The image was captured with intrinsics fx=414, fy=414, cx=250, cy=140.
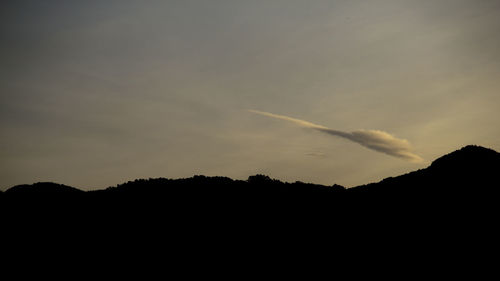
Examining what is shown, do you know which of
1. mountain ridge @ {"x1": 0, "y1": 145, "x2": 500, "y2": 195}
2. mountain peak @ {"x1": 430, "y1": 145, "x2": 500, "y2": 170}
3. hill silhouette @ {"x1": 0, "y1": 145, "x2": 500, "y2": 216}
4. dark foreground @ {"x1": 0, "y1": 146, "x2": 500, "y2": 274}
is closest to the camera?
dark foreground @ {"x1": 0, "y1": 146, "x2": 500, "y2": 274}

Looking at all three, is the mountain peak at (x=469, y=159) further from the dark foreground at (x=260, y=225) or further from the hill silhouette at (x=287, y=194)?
the dark foreground at (x=260, y=225)

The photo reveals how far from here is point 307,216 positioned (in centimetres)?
4219

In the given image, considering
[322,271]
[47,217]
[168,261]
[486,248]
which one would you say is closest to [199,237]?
[168,261]

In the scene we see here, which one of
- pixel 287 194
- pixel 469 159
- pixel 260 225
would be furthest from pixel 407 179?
pixel 260 225

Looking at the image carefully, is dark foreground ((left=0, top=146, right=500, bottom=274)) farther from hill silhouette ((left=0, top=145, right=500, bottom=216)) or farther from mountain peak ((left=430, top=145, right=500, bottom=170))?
mountain peak ((left=430, top=145, right=500, bottom=170))

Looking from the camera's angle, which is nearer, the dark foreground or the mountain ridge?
the dark foreground

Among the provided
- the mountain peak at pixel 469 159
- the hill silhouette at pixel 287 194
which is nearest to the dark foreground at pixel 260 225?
the hill silhouette at pixel 287 194

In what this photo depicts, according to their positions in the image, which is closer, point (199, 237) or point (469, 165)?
point (199, 237)

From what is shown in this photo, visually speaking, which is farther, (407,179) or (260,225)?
(407,179)

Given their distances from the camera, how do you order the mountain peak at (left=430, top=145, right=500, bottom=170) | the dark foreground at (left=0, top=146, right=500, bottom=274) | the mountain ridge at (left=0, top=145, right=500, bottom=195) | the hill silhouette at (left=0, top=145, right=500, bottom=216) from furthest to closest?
1. the mountain peak at (left=430, top=145, right=500, bottom=170)
2. the mountain ridge at (left=0, top=145, right=500, bottom=195)
3. the hill silhouette at (left=0, top=145, right=500, bottom=216)
4. the dark foreground at (left=0, top=146, right=500, bottom=274)

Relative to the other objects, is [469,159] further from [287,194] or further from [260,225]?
[260,225]

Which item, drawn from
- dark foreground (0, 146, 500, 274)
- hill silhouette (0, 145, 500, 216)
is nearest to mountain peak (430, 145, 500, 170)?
hill silhouette (0, 145, 500, 216)

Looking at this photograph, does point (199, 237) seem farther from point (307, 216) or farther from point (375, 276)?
point (375, 276)

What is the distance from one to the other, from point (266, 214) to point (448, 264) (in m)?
16.5
